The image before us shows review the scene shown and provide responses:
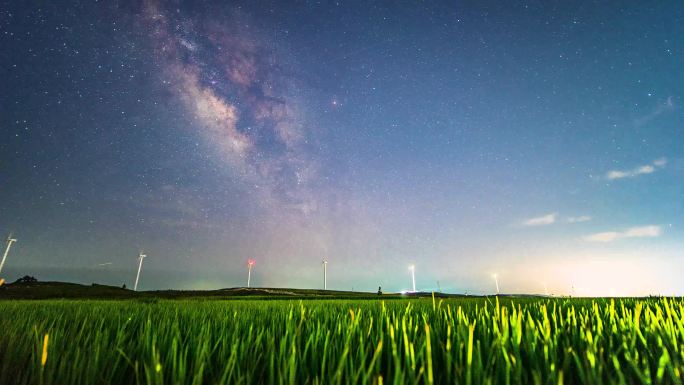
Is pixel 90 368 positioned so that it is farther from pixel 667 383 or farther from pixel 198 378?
pixel 667 383

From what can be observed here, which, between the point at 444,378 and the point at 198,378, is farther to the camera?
the point at 444,378

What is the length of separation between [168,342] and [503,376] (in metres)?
1.86

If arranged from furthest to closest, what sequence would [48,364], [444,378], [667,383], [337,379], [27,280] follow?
1. [27,280]
2. [48,364]
3. [444,378]
4. [667,383]
5. [337,379]

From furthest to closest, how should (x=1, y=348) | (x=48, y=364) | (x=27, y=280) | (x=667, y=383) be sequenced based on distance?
(x=27, y=280) < (x=1, y=348) < (x=48, y=364) < (x=667, y=383)

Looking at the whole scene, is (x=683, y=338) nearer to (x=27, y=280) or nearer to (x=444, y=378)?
(x=444, y=378)

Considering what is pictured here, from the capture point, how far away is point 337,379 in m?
0.99

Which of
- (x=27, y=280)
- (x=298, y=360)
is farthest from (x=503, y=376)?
(x=27, y=280)

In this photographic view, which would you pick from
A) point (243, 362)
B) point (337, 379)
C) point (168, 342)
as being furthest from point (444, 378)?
point (168, 342)

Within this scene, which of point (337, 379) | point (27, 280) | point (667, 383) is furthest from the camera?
point (27, 280)

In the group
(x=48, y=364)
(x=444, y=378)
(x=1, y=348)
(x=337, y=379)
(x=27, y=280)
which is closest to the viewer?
(x=337, y=379)

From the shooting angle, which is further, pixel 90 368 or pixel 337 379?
pixel 90 368

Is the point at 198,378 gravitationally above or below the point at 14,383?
above

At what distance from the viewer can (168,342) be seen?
6.64ft

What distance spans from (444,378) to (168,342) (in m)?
1.64
